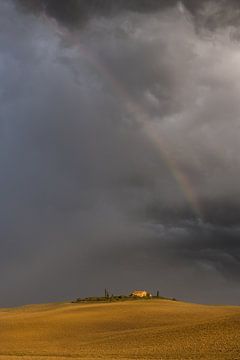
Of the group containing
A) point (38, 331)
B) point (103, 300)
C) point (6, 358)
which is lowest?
point (6, 358)

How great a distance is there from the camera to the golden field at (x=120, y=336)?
3847 centimetres

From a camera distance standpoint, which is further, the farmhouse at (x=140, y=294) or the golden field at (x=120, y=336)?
the farmhouse at (x=140, y=294)

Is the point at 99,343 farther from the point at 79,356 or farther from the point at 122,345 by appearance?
the point at 79,356

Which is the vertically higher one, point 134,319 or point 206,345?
point 134,319

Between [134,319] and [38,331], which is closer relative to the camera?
[38,331]

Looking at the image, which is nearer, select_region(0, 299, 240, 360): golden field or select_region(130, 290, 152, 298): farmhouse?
select_region(0, 299, 240, 360): golden field

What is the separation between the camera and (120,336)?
50594 millimetres

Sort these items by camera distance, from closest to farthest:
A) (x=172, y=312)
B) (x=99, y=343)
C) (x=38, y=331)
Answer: (x=99, y=343) < (x=38, y=331) < (x=172, y=312)

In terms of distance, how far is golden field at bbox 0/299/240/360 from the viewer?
3847cm

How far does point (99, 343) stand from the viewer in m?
47.4

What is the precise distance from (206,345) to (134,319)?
28882 mm

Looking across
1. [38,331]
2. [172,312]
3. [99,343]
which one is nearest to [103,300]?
[172,312]

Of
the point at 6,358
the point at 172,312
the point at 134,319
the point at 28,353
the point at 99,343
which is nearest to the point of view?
the point at 6,358

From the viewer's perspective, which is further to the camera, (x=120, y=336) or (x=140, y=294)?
(x=140, y=294)
